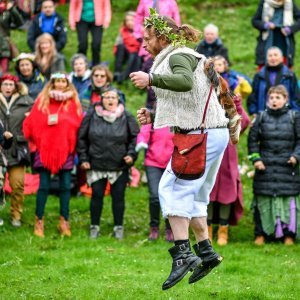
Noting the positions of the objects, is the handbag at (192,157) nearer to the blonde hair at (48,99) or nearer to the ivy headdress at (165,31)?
the ivy headdress at (165,31)

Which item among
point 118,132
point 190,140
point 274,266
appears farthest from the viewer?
point 118,132

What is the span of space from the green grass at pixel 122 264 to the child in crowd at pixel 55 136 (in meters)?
0.48

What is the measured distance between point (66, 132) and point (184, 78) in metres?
5.12

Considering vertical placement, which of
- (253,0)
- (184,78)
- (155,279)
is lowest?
(155,279)

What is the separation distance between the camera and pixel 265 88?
44.9 ft

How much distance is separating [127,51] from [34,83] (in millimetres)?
5236

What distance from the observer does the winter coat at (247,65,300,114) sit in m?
13.6

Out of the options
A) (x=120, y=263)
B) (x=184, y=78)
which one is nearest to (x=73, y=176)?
(x=120, y=263)

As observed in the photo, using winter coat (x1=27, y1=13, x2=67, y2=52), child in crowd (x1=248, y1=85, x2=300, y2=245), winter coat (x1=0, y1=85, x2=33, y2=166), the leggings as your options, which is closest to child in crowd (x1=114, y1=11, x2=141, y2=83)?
winter coat (x1=27, y1=13, x2=67, y2=52)

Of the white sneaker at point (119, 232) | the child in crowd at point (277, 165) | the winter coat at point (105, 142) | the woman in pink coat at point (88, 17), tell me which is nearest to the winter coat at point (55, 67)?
the woman in pink coat at point (88, 17)

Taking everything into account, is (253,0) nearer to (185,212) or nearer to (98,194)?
(98,194)

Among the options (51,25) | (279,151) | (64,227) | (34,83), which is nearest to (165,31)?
(279,151)

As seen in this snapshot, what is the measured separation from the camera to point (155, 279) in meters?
9.73

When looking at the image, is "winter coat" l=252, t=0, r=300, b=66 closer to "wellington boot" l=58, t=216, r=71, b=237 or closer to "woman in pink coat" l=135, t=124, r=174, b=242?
"woman in pink coat" l=135, t=124, r=174, b=242
